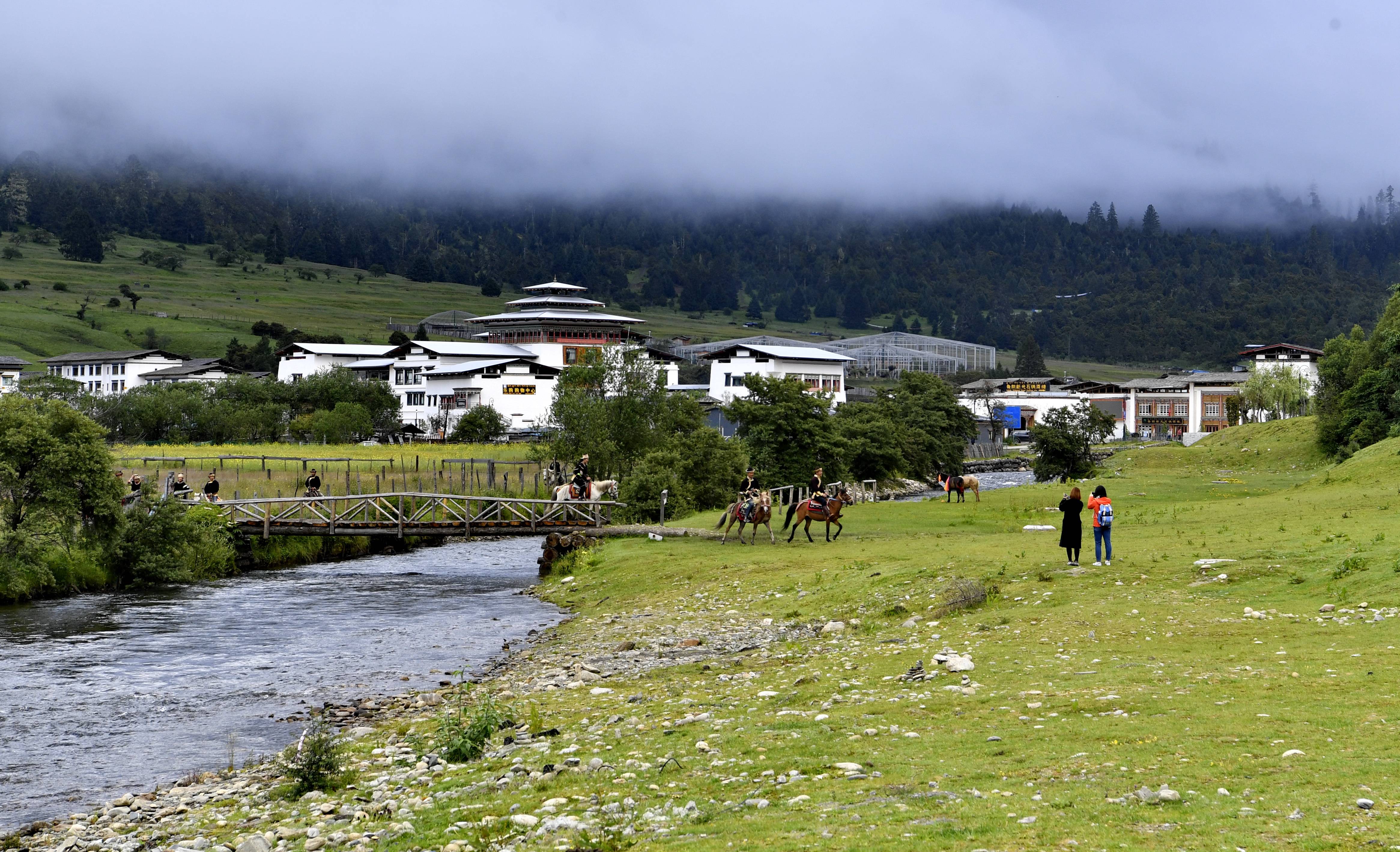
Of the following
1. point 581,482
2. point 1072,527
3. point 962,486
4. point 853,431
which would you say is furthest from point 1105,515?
point 853,431

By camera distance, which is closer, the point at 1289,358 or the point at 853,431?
the point at 853,431

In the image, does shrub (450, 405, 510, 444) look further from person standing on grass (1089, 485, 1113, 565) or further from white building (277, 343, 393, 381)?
person standing on grass (1089, 485, 1113, 565)

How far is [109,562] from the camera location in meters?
41.8

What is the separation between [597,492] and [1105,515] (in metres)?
30.9

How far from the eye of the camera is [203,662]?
27.4 m

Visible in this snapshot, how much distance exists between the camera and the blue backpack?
27156 millimetres

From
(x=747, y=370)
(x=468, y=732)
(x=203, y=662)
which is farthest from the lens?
(x=747, y=370)

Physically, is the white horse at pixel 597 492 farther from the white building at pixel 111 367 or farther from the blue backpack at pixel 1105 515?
the white building at pixel 111 367

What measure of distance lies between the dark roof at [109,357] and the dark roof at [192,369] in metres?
3.13

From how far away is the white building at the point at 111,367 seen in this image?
563 ft

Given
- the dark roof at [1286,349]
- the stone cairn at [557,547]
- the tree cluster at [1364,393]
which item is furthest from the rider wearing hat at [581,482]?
the dark roof at [1286,349]

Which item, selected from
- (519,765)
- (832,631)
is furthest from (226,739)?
(832,631)

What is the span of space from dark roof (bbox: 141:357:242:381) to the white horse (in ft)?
393

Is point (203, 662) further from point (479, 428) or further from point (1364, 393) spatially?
point (479, 428)
